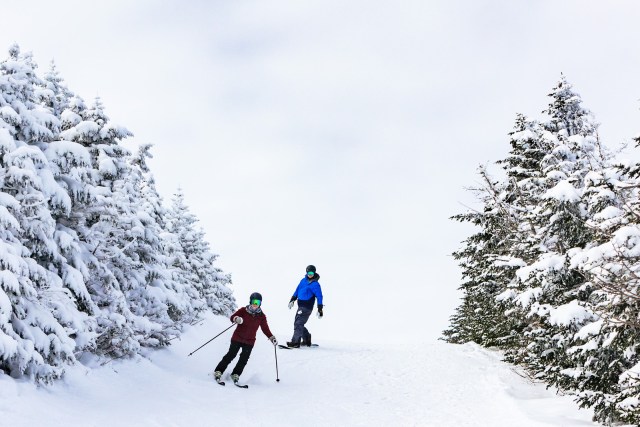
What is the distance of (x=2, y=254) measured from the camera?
24.6 ft

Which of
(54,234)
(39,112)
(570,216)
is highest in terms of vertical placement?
(39,112)

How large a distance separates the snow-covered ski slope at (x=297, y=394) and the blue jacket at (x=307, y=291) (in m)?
1.64

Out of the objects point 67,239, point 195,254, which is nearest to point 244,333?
point 67,239

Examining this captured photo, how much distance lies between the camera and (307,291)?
17.9 metres

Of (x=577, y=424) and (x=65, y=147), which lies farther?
(x=65, y=147)

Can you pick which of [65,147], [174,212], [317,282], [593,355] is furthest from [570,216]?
[174,212]

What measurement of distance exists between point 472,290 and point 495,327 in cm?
239

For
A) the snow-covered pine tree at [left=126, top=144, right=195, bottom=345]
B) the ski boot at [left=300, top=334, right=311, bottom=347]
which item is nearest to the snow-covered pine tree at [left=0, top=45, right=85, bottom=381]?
the snow-covered pine tree at [left=126, top=144, right=195, bottom=345]

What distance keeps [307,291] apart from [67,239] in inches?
366

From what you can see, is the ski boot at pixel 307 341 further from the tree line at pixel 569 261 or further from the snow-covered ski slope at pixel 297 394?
the tree line at pixel 569 261

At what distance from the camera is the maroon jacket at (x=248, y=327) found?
1265 centimetres

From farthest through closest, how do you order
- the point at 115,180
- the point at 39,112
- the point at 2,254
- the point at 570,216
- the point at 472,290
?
the point at 472,290
the point at 115,180
the point at 570,216
the point at 39,112
the point at 2,254

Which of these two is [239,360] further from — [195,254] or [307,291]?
[195,254]

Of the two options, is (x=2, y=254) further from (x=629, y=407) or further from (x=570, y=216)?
(x=570, y=216)
